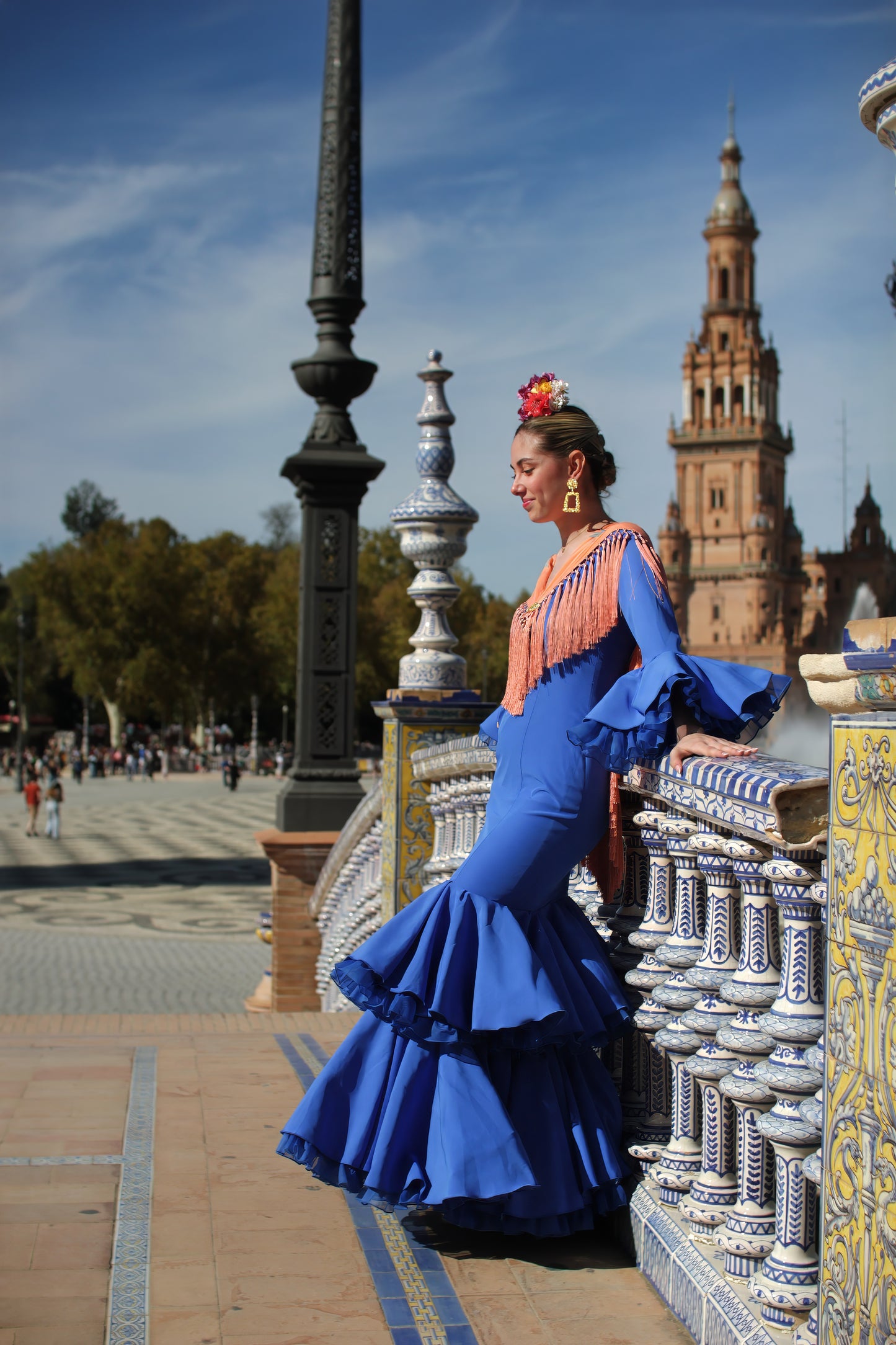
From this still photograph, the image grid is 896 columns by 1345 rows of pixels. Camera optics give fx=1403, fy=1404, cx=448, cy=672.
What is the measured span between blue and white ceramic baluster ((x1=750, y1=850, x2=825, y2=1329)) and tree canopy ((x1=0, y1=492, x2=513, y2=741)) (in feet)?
218

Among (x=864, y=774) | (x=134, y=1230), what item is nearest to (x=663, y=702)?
(x=864, y=774)

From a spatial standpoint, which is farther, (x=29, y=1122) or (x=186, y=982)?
(x=186, y=982)

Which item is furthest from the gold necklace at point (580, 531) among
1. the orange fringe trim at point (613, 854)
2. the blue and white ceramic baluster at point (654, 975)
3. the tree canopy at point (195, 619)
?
the tree canopy at point (195, 619)

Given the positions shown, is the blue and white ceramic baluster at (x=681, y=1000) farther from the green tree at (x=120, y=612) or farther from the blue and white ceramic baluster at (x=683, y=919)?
the green tree at (x=120, y=612)

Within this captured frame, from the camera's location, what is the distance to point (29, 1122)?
457cm

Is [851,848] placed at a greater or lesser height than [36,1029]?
greater

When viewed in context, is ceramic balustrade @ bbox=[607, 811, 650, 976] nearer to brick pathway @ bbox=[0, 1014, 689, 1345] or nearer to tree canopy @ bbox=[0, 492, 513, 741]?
brick pathway @ bbox=[0, 1014, 689, 1345]

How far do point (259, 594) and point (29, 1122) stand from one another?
246 ft

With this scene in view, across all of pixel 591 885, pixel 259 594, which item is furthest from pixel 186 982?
pixel 259 594

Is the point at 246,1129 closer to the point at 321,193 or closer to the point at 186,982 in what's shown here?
the point at 321,193

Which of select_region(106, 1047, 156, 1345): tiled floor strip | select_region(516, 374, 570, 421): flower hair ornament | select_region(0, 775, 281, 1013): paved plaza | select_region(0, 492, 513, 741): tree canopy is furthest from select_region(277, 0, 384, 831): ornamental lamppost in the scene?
select_region(0, 492, 513, 741): tree canopy

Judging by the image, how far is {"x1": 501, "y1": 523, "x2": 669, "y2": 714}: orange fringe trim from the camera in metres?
3.52

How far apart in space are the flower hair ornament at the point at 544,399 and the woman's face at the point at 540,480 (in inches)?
2.3

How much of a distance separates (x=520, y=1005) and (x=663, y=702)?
761 millimetres
